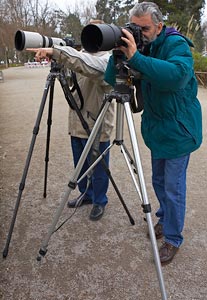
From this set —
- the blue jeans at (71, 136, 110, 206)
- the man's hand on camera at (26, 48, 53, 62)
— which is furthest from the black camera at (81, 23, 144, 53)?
the blue jeans at (71, 136, 110, 206)

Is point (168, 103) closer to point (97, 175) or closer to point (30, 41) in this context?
point (30, 41)

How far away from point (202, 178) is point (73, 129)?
1.86m

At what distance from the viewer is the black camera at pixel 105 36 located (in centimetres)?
164

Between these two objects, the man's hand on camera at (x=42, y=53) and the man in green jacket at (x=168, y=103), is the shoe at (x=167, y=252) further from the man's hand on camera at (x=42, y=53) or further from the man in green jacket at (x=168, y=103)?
the man's hand on camera at (x=42, y=53)

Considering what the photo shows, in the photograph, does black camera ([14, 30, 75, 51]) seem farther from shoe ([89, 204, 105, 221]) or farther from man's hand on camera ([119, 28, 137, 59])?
shoe ([89, 204, 105, 221])

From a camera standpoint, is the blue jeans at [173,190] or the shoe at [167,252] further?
the shoe at [167,252]

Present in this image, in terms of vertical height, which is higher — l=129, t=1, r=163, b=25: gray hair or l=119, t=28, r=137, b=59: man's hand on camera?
l=129, t=1, r=163, b=25: gray hair

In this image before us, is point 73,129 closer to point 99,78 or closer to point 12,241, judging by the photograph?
point 99,78

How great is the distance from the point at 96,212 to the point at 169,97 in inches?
55.2

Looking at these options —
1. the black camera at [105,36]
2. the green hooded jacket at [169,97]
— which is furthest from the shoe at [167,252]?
the black camera at [105,36]

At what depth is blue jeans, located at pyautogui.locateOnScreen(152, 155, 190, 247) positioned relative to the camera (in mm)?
2166

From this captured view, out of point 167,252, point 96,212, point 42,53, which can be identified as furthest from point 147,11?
point 96,212

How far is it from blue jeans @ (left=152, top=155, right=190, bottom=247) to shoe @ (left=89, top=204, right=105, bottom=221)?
2.36 ft

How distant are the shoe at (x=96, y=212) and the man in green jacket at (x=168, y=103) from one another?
70 cm
